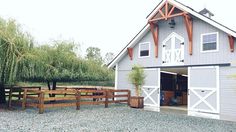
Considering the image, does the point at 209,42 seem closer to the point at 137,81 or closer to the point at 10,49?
the point at 137,81

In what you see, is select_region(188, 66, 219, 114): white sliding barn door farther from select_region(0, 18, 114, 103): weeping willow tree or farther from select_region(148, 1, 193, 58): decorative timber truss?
select_region(0, 18, 114, 103): weeping willow tree

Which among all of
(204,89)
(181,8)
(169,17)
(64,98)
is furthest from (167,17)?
(64,98)

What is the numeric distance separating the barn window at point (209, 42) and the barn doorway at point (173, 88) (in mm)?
3751

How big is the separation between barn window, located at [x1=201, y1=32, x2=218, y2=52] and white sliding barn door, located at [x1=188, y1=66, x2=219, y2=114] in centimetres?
96

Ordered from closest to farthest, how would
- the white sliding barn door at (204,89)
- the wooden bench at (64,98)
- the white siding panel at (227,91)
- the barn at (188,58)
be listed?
1. the wooden bench at (64,98)
2. the white siding panel at (227,91)
3. the barn at (188,58)
4. the white sliding barn door at (204,89)

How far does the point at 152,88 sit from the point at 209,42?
4277 mm

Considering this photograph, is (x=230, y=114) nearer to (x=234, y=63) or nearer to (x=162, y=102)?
(x=234, y=63)

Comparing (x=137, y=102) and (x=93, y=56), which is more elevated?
(x=93, y=56)

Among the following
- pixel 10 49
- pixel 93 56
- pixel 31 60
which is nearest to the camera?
pixel 10 49

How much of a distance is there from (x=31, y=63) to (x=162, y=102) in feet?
27.9

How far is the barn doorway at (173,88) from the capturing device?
1556 cm

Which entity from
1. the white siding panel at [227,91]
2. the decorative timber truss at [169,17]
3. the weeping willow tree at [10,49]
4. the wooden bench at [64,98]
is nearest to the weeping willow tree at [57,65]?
the weeping willow tree at [10,49]

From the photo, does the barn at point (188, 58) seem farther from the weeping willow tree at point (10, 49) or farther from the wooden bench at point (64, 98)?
the weeping willow tree at point (10, 49)

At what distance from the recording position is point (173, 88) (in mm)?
16891
